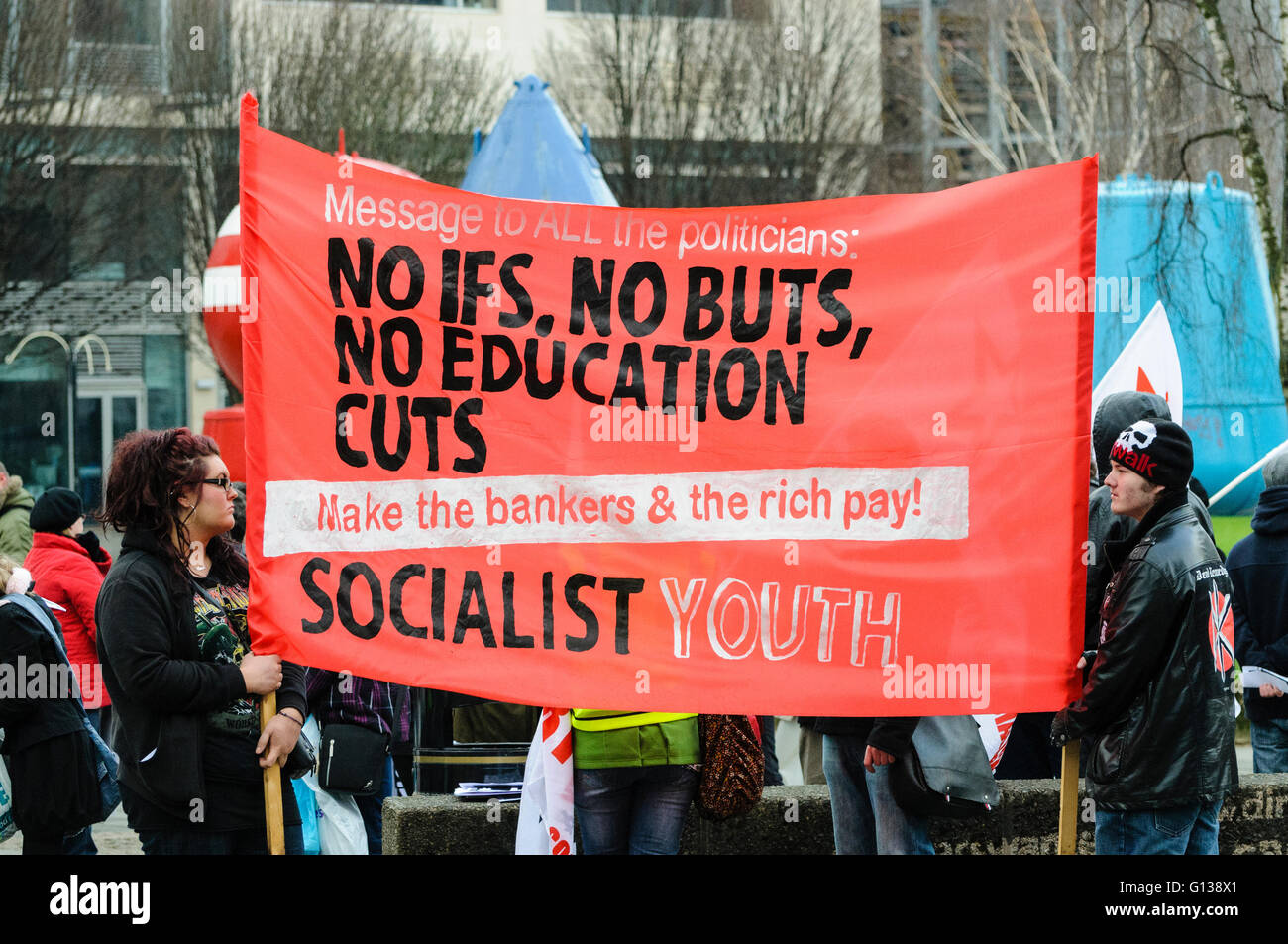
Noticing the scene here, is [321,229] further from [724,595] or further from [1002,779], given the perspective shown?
[1002,779]

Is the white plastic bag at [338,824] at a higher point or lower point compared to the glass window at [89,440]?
higher

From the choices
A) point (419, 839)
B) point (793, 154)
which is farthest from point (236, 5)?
point (419, 839)

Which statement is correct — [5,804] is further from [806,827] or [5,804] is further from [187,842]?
[806,827]

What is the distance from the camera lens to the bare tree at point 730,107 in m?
24.4

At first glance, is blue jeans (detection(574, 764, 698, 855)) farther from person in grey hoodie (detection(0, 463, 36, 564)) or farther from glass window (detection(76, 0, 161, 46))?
glass window (detection(76, 0, 161, 46))

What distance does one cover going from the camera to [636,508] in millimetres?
4438

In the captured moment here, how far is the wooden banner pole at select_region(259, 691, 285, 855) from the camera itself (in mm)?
4270

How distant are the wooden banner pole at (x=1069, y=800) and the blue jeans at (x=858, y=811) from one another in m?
0.60

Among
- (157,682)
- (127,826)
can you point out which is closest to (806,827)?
(157,682)

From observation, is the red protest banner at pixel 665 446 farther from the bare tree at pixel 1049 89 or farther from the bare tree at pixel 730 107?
the bare tree at pixel 730 107

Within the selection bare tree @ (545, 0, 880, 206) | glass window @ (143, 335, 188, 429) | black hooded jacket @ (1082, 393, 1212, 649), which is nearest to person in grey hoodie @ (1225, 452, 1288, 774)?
black hooded jacket @ (1082, 393, 1212, 649)

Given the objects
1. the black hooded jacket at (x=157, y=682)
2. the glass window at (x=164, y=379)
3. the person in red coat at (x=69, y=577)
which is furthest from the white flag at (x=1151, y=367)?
the glass window at (x=164, y=379)

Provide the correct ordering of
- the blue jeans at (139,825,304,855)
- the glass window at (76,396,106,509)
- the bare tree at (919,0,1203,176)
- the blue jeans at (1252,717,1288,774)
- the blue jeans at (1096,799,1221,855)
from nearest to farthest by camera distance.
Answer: the blue jeans at (139,825,304,855), the blue jeans at (1096,799,1221,855), the blue jeans at (1252,717,1288,774), the bare tree at (919,0,1203,176), the glass window at (76,396,106,509)
